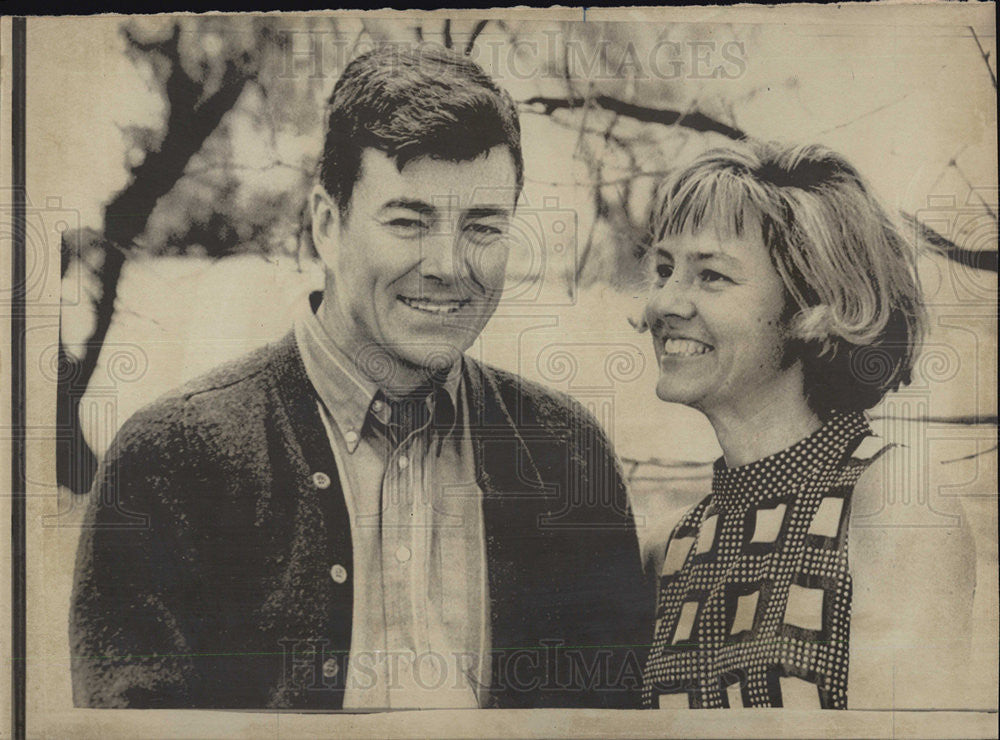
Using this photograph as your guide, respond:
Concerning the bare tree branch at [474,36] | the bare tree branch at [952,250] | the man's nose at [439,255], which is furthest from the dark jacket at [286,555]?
the bare tree branch at [952,250]

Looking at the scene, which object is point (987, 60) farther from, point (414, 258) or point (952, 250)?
point (414, 258)

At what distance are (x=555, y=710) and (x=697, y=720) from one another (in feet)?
1.18

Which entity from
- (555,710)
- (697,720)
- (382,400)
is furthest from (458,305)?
(697,720)

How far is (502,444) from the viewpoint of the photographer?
6.99 ft

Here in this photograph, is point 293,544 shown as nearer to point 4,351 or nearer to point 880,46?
point 4,351

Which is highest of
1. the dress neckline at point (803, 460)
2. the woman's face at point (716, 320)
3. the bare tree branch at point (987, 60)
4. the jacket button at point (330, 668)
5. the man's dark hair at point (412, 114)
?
the bare tree branch at point (987, 60)

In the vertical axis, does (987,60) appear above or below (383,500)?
above

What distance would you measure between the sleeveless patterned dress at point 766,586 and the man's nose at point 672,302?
397 mm

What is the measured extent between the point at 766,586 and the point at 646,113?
1.24 metres

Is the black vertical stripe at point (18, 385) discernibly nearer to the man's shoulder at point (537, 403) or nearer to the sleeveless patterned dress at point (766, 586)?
the man's shoulder at point (537, 403)

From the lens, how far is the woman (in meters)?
2.10

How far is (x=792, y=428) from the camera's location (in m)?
2.13

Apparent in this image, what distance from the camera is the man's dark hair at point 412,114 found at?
212cm

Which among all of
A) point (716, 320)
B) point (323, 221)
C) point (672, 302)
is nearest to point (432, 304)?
point (323, 221)
